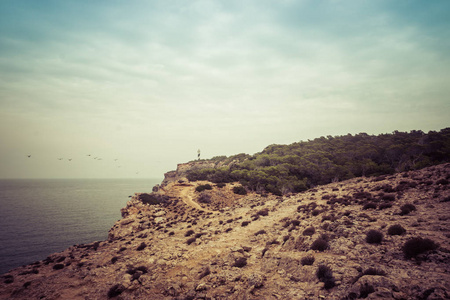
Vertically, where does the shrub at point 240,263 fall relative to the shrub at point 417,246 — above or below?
below

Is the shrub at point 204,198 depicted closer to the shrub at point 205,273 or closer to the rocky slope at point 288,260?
the rocky slope at point 288,260

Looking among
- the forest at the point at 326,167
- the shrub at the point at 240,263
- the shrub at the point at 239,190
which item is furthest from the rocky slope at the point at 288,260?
the forest at the point at 326,167

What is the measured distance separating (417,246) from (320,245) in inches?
183

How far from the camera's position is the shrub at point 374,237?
10295 mm

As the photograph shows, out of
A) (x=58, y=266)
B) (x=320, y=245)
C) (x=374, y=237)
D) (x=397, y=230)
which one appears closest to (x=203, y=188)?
(x=58, y=266)

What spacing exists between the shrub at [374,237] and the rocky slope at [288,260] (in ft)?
0.15

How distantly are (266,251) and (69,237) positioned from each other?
2114 inches

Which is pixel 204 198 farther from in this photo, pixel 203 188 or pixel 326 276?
pixel 326 276

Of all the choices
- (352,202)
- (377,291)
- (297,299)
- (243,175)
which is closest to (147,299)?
(297,299)

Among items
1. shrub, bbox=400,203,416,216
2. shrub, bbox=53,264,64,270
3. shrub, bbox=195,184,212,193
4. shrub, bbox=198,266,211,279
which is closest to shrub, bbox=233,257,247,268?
shrub, bbox=198,266,211,279

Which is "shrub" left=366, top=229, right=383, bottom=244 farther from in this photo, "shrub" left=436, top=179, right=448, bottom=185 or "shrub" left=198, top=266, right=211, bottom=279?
"shrub" left=436, top=179, right=448, bottom=185

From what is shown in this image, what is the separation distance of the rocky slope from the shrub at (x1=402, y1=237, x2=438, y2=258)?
3 cm

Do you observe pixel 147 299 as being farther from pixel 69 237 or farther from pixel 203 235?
pixel 69 237

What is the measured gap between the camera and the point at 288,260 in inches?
463
